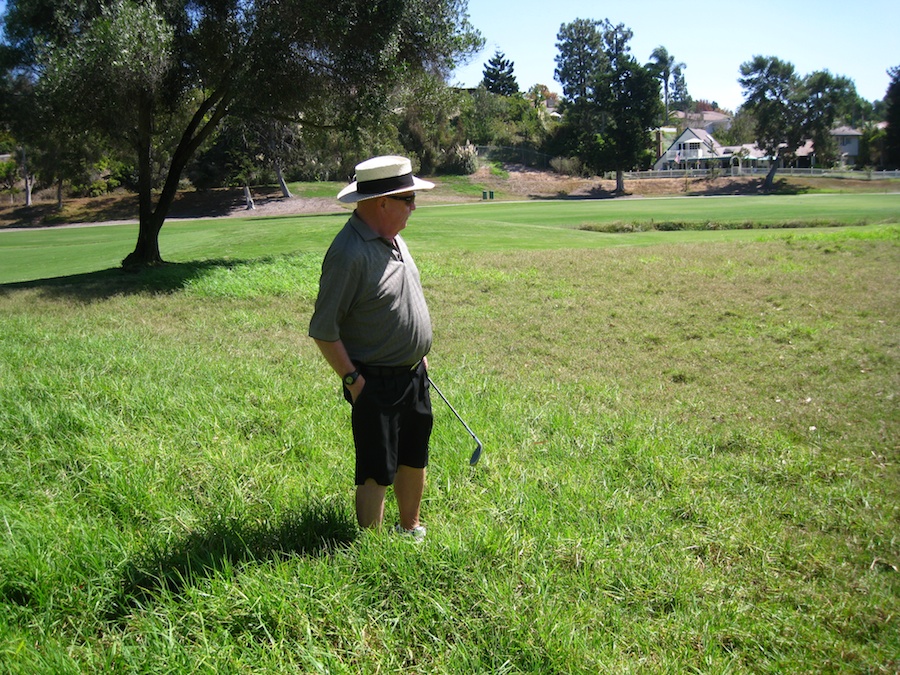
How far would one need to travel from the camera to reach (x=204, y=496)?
14.1ft

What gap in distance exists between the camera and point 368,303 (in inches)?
140

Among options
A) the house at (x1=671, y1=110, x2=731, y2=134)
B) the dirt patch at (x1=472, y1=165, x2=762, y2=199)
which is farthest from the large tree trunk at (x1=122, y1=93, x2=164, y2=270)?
the house at (x1=671, y1=110, x2=731, y2=134)

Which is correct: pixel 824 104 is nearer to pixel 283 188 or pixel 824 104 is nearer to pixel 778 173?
pixel 778 173

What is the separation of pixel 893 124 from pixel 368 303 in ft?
302

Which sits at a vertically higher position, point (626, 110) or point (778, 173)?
point (626, 110)

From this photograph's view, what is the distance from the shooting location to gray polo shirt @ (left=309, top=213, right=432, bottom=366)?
345cm

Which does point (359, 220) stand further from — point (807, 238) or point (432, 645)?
point (807, 238)

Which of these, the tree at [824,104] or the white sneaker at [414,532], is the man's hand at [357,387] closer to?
the white sneaker at [414,532]

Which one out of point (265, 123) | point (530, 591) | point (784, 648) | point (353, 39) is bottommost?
point (784, 648)

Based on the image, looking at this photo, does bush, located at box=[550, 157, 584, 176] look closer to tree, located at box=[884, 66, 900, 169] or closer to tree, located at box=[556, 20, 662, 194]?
tree, located at box=[556, 20, 662, 194]

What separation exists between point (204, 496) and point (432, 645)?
1966mm

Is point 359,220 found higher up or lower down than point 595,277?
higher up

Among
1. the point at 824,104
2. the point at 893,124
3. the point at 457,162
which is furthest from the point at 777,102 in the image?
the point at 457,162

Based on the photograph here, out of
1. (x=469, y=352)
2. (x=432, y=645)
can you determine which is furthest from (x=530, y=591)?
(x=469, y=352)
